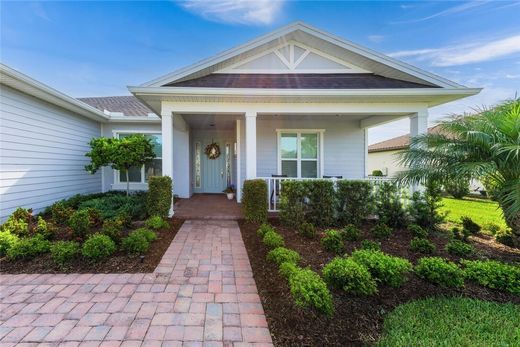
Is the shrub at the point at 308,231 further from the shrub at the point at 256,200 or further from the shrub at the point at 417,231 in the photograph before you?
the shrub at the point at 417,231

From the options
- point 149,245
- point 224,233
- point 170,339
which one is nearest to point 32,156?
point 149,245

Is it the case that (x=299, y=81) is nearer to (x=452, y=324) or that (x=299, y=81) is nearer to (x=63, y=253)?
(x=452, y=324)

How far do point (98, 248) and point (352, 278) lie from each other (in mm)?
3832

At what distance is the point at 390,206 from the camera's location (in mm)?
5926

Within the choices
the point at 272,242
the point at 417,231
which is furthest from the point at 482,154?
the point at 272,242

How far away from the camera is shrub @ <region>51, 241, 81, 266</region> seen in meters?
3.84

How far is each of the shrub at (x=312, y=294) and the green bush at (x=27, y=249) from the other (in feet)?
13.8

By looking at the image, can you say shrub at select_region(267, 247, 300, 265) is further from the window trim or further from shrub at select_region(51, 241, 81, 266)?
the window trim

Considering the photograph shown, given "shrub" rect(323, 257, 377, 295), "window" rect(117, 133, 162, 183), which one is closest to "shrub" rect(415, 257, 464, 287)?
"shrub" rect(323, 257, 377, 295)

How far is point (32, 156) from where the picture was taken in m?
6.39

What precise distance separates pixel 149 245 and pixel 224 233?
64.5 inches

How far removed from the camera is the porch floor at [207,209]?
22.2ft

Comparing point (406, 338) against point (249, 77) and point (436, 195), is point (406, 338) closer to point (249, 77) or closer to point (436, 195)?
point (436, 195)

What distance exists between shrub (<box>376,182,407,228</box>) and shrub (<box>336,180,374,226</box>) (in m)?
0.22
